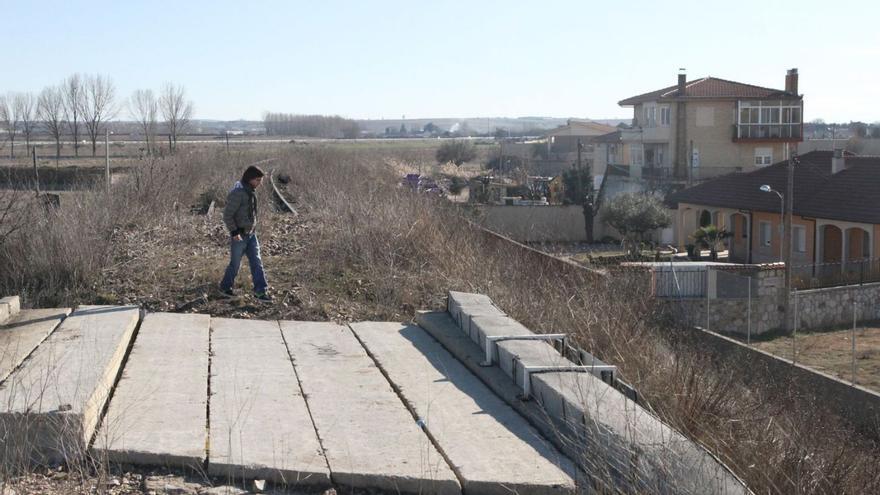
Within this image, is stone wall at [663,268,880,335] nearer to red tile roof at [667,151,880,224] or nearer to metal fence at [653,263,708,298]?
metal fence at [653,263,708,298]

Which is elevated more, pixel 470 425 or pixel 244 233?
pixel 244 233

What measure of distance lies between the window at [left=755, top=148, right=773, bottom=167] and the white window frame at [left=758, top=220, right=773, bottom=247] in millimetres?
22028

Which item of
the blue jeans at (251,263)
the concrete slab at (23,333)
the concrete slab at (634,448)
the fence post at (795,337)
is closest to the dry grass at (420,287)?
the blue jeans at (251,263)

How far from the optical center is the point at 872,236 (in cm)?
3831

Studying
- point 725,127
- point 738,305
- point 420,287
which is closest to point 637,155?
point 725,127

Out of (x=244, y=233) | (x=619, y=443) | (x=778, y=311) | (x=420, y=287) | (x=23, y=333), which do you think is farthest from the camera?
(x=778, y=311)

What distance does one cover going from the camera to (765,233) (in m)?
46.0

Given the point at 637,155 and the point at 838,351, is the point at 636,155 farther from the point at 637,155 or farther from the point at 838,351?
the point at 838,351

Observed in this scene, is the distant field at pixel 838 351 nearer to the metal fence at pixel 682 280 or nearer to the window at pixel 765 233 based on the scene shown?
the metal fence at pixel 682 280

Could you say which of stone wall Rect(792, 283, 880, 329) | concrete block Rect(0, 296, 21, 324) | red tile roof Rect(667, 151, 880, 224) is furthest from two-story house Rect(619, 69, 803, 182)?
concrete block Rect(0, 296, 21, 324)

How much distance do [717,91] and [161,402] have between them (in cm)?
6329

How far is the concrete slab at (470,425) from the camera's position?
5.91 m

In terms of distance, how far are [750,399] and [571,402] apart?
236 centimetres

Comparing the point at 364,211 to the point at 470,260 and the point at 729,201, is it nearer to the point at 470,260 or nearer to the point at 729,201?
the point at 470,260
